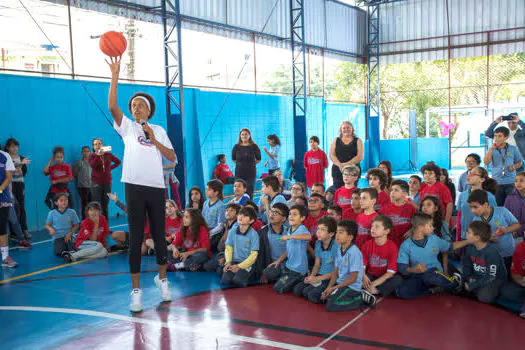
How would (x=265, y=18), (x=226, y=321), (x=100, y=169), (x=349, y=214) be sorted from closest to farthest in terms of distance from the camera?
(x=226, y=321) → (x=349, y=214) → (x=100, y=169) → (x=265, y=18)

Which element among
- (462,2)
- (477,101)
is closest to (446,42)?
(462,2)

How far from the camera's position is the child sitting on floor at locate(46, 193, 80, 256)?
22.7 ft

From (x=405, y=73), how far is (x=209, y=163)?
22747mm

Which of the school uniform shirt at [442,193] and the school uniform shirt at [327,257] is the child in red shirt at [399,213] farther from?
the school uniform shirt at [327,257]

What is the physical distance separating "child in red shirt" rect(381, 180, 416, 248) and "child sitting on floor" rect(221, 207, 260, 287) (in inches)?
56.3

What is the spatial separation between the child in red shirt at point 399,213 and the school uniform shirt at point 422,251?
377mm

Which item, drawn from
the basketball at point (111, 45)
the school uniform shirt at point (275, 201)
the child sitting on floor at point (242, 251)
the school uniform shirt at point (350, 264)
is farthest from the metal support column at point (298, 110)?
the basketball at point (111, 45)

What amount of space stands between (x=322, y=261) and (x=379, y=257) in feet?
1.77

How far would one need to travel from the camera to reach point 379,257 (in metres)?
4.85

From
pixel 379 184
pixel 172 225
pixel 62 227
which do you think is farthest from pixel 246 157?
pixel 379 184

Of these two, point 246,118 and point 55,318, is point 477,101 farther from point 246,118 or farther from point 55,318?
point 55,318

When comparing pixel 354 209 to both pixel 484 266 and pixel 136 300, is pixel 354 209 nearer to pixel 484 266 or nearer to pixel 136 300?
pixel 484 266

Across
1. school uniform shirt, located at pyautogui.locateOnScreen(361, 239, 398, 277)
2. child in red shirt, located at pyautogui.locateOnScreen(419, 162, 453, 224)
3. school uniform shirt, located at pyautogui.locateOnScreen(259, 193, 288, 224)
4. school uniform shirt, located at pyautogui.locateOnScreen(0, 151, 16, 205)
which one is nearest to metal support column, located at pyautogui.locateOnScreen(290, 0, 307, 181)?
school uniform shirt, located at pyautogui.locateOnScreen(259, 193, 288, 224)

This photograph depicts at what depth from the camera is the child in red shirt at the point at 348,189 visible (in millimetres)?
5926
